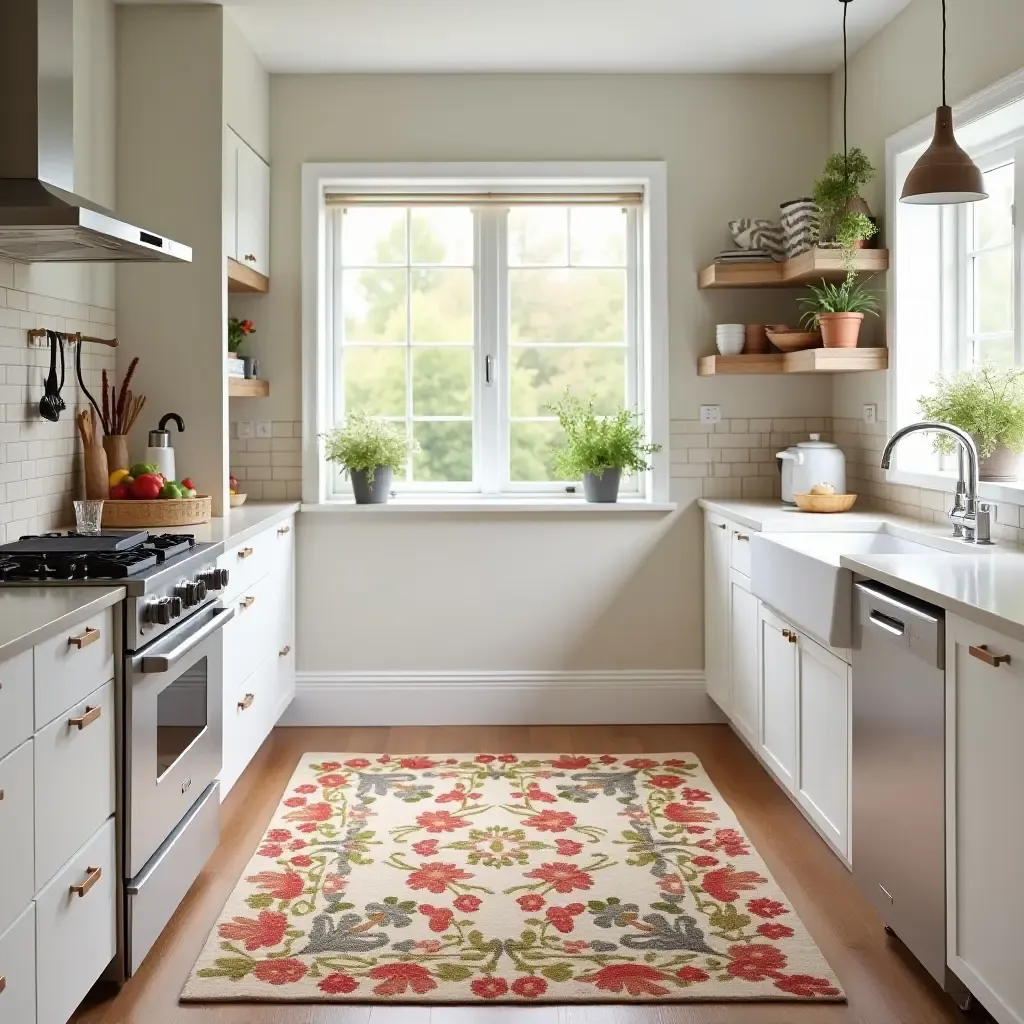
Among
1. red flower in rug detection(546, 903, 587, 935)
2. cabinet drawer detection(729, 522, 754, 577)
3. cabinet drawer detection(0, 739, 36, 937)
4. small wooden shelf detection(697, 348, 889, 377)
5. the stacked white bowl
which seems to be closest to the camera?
cabinet drawer detection(0, 739, 36, 937)

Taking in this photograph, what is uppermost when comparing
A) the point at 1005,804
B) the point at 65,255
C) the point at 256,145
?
the point at 256,145

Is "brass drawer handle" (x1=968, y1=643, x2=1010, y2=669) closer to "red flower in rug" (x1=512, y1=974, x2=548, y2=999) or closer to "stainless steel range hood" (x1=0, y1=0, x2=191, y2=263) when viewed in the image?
"red flower in rug" (x1=512, y1=974, x2=548, y2=999)

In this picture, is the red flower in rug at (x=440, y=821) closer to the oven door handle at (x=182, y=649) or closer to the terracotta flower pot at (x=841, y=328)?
the oven door handle at (x=182, y=649)

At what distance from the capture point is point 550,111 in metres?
4.70

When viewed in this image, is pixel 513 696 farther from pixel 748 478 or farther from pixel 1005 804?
pixel 1005 804

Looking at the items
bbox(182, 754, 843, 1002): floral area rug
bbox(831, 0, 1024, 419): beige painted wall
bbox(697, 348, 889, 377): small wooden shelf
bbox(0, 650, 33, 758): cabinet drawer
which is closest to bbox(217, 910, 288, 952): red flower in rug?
bbox(182, 754, 843, 1002): floral area rug

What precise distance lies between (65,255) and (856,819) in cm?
266

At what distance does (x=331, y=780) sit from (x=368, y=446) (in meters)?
1.36

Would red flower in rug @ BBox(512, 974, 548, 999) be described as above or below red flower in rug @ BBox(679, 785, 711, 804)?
below

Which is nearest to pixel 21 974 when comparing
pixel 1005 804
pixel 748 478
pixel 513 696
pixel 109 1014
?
pixel 109 1014

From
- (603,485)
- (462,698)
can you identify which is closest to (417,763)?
(462,698)

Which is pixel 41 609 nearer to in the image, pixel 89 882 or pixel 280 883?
pixel 89 882

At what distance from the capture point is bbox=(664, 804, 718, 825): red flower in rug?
3.60 metres

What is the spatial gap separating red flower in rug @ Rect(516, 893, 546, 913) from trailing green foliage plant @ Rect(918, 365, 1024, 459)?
1.82 meters
